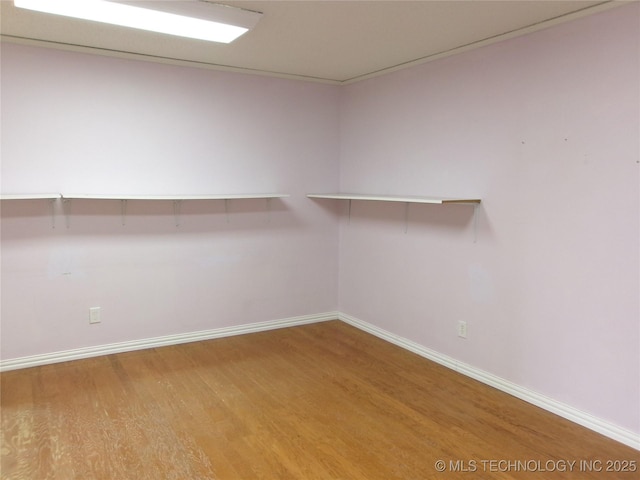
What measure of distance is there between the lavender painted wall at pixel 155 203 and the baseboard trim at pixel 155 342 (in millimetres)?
50

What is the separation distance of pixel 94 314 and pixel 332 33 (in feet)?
9.03

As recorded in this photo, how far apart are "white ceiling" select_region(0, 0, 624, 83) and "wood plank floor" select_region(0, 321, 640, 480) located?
2.34 m

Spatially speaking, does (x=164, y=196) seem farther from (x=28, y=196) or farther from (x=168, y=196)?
(x=28, y=196)

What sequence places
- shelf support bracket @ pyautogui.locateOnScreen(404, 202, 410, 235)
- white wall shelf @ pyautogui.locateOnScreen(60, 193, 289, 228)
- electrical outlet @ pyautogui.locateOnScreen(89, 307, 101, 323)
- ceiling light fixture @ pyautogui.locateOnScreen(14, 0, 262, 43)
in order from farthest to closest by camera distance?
1. shelf support bracket @ pyautogui.locateOnScreen(404, 202, 410, 235)
2. electrical outlet @ pyautogui.locateOnScreen(89, 307, 101, 323)
3. white wall shelf @ pyautogui.locateOnScreen(60, 193, 289, 228)
4. ceiling light fixture @ pyautogui.locateOnScreen(14, 0, 262, 43)

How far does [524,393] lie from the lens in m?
3.05

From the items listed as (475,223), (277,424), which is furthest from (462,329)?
(277,424)

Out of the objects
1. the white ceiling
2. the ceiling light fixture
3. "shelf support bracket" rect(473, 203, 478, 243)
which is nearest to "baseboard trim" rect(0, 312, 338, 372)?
"shelf support bracket" rect(473, 203, 478, 243)

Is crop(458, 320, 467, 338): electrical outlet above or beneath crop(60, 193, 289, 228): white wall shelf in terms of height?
beneath

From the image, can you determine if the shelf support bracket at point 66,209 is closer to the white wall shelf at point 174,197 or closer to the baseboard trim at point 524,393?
the white wall shelf at point 174,197

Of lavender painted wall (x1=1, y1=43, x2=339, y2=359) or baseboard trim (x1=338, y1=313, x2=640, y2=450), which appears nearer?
baseboard trim (x1=338, y1=313, x2=640, y2=450)

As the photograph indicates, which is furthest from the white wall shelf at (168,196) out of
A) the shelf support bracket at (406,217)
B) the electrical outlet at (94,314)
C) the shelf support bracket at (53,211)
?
the shelf support bracket at (406,217)

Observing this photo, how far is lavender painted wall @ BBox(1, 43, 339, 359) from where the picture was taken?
342cm

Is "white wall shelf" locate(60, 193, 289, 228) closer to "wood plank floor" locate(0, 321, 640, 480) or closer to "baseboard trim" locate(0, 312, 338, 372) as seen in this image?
"baseboard trim" locate(0, 312, 338, 372)

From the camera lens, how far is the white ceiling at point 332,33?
8.37 feet
